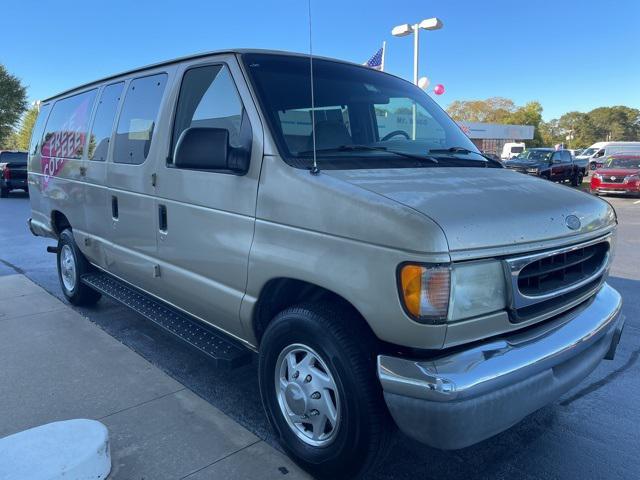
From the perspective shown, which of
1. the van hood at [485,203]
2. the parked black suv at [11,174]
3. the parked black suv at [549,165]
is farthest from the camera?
the parked black suv at [549,165]

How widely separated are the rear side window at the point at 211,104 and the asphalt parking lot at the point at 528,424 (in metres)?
1.52

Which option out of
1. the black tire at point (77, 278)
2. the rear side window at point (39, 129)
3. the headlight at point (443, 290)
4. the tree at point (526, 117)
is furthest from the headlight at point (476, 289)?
the tree at point (526, 117)

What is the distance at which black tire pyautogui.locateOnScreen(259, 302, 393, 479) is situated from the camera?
2.23m

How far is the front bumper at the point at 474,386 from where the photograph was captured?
1.99 meters

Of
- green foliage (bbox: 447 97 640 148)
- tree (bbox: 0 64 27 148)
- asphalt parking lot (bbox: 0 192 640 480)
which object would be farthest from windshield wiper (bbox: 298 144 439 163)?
green foliage (bbox: 447 97 640 148)

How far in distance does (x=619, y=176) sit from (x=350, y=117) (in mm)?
19211

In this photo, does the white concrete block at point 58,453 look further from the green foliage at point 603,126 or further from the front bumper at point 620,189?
the green foliage at point 603,126

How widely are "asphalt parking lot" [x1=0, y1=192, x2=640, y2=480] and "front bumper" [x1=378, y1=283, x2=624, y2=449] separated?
26.7 inches

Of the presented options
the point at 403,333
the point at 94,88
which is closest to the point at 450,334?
the point at 403,333

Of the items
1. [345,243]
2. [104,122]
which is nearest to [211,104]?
[345,243]

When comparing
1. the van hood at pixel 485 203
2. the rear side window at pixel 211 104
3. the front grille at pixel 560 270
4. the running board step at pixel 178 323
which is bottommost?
the running board step at pixel 178 323

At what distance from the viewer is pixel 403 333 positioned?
2.07 m

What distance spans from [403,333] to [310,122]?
143 centimetres

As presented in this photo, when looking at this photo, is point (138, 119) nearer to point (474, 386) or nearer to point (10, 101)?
point (474, 386)
